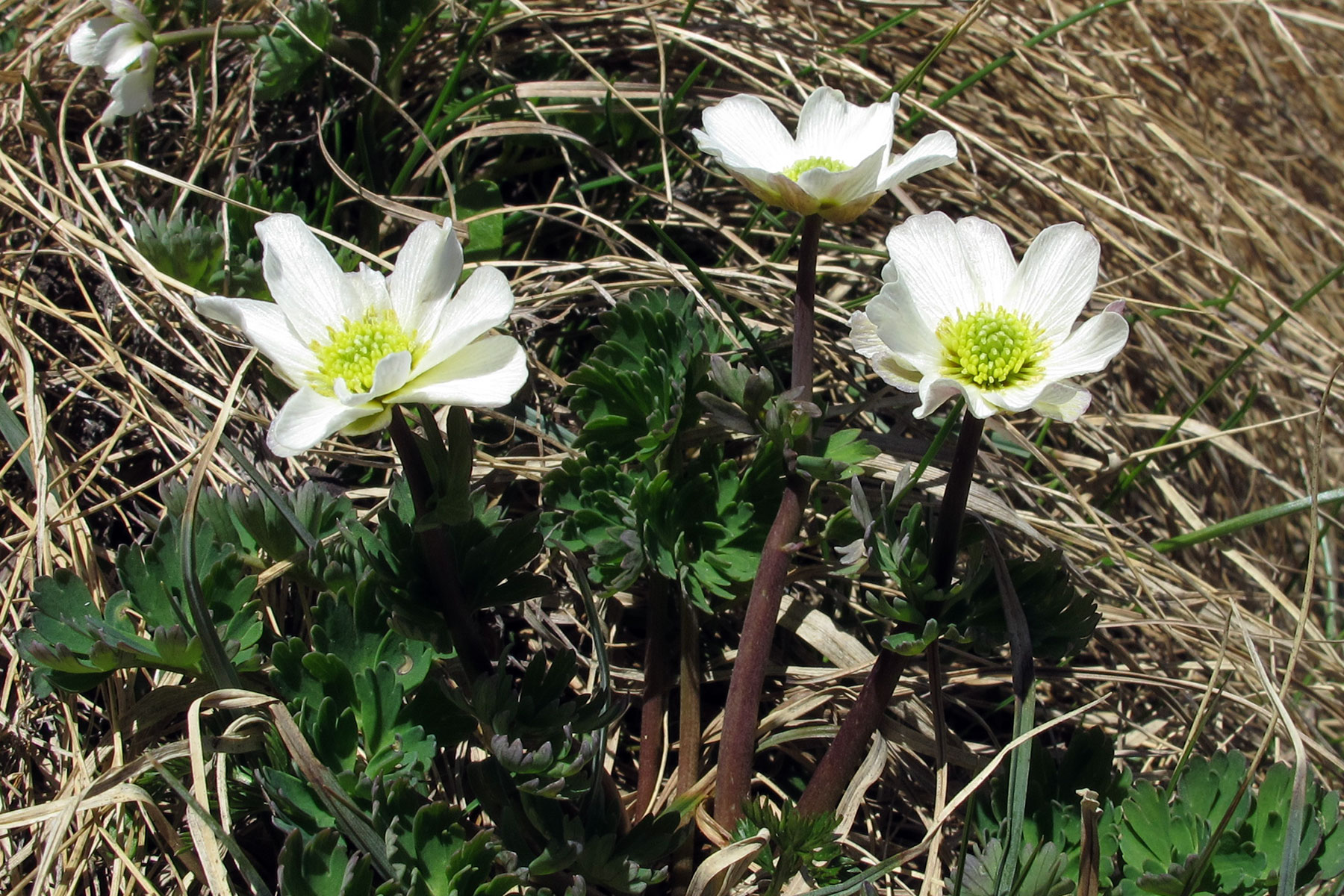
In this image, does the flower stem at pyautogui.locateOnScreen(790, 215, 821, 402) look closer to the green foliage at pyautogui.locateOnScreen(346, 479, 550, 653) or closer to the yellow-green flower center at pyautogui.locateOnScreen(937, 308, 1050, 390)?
the yellow-green flower center at pyautogui.locateOnScreen(937, 308, 1050, 390)

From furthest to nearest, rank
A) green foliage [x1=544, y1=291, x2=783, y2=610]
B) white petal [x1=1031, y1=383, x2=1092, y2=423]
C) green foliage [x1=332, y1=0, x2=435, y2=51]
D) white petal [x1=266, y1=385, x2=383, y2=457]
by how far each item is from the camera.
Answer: green foliage [x1=332, y1=0, x2=435, y2=51], green foliage [x1=544, y1=291, x2=783, y2=610], white petal [x1=1031, y1=383, x2=1092, y2=423], white petal [x1=266, y1=385, x2=383, y2=457]

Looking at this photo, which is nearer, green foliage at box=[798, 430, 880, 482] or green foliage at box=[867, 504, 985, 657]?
green foliage at box=[867, 504, 985, 657]

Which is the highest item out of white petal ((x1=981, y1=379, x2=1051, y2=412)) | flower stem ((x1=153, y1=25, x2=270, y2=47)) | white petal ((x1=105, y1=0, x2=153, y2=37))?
white petal ((x1=105, y1=0, x2=153, y2=37))

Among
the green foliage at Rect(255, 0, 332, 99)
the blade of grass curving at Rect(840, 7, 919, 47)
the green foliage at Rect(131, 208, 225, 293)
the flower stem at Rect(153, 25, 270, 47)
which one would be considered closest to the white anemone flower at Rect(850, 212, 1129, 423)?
the blade of grass curving at Rect(840, 7, 919, 47)

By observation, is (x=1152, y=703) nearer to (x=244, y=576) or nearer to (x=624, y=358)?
(x=624, y=358)

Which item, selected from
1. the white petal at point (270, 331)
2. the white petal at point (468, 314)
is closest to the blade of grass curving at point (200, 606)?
the white petal at point (270, 331)
